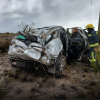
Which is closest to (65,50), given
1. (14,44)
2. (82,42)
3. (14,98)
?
(82,42)

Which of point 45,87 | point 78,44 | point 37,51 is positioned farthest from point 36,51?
point 78,44

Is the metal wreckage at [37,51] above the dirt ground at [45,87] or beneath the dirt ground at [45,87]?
above

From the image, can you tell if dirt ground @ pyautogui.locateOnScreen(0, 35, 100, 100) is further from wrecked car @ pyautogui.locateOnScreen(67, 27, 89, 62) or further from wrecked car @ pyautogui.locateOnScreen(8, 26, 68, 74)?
wrecked car @ pyautogui.locateOnScreen(67, 27, 89, 62)

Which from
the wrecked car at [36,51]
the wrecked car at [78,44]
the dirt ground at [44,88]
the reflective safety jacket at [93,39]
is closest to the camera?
the dirt ground at [44,88]

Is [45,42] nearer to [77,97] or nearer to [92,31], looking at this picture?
[77,97]

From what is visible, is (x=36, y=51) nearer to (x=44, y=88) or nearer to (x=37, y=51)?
(x=37, y=51)

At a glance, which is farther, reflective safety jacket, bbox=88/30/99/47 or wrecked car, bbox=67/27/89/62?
wrecked car, bbox=67/27/89/62

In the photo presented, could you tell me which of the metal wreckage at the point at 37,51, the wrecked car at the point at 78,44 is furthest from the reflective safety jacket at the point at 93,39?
the metal wreckage at the point at 37,51

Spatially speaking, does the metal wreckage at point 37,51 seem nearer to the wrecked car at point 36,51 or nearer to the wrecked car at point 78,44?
the wrecked car at point 36,51

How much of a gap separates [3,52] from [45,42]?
5942 millimetres

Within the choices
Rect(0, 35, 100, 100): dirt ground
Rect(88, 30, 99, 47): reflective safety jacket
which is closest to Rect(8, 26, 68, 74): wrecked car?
Rect(0, 35, 100, 100): dirt ground

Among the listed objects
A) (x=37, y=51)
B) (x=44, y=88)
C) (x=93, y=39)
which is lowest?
(x=44, y=88)

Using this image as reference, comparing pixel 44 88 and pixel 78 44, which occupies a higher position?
pixel 78 44

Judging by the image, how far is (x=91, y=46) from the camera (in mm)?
5516
